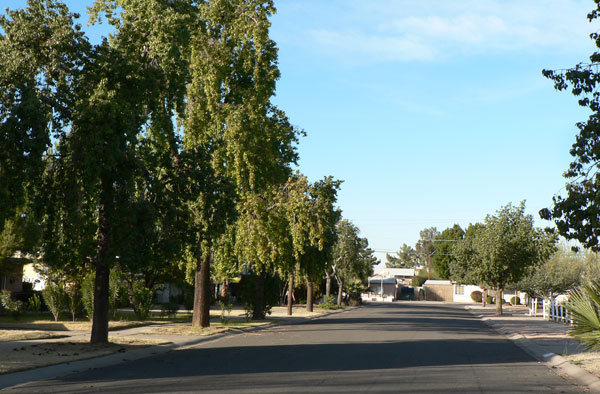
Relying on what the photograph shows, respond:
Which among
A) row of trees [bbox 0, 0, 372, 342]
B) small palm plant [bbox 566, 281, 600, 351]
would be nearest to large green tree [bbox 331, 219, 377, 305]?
row of trees [bbox 0, 0, 372, 342]

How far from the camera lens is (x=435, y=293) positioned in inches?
4471

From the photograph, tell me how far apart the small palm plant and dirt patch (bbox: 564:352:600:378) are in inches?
37.1

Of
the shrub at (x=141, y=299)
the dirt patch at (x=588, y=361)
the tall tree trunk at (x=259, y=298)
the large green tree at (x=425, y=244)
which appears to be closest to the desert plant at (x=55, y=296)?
the shrub at (x=141, y=299)

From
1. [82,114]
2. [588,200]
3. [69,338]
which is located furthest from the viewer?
[69,338]

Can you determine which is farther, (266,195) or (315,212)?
(315,212)

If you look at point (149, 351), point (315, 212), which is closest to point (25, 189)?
point (149, 351)

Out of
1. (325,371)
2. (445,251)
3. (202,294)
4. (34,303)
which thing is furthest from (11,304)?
(445,251)

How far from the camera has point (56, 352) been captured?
17.6 m

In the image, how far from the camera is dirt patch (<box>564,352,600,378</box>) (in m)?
15.7

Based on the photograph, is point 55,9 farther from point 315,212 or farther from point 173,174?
point 315,212

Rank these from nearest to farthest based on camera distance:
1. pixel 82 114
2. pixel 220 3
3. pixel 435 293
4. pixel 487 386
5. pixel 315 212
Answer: pixel 487 386
pixel 82 114
pixel 220 3
pixel 315 212
pixel 435 293

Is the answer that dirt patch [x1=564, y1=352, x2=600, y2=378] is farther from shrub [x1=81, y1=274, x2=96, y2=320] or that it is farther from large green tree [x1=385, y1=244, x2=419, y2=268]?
large green tree [x1=385, y1=244, x2=419, y2=268]

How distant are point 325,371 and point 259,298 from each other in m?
23.8

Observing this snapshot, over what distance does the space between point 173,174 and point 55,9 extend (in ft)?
17.4
